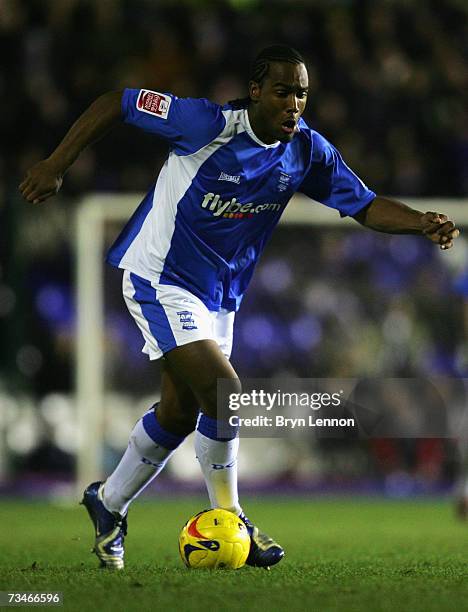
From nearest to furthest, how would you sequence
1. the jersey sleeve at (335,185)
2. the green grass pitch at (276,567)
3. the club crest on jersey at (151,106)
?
the green grass pitch at (276,567)
the club crest on jersey at (151,106)
the jersey sleeve at (335,185)

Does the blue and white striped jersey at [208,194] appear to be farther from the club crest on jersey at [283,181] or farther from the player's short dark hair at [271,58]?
the player's short dark hair at [271,58]

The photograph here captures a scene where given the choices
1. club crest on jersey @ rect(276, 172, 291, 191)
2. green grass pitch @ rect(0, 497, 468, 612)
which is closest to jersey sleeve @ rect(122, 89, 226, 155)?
club crest on jersey @ rect(276, 172, 291, 191)

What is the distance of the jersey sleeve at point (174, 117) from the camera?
16.5ft

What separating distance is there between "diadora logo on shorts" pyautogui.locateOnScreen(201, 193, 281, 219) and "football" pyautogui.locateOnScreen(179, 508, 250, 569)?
120cm

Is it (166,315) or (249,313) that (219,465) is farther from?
(249,313)

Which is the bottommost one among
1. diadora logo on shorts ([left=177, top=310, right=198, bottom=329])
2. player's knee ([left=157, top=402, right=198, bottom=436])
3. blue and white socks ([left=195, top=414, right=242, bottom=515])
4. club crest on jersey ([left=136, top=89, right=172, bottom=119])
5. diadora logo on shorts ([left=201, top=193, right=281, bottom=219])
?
blue and white socks ([left=195, top=414, right=242, bottom=515])

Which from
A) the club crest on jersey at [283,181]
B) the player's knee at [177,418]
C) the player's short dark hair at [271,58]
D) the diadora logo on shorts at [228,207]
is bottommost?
the player's knee at [177,418]

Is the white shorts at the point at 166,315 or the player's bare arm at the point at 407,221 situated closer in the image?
the white shorts at the point at 166,315

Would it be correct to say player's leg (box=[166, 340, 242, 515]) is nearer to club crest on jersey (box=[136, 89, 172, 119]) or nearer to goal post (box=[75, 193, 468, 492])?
club crest on jersey (box=[136, 89, 172, 119])

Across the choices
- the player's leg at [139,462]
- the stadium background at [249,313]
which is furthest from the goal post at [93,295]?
the player's leg at [139,462]

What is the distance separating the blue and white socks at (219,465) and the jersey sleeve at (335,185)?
1.11 m

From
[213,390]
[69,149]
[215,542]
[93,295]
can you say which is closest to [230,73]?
[93,295]

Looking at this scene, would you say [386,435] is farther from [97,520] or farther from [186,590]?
[186,590]

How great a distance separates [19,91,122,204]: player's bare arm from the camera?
4742 mm
